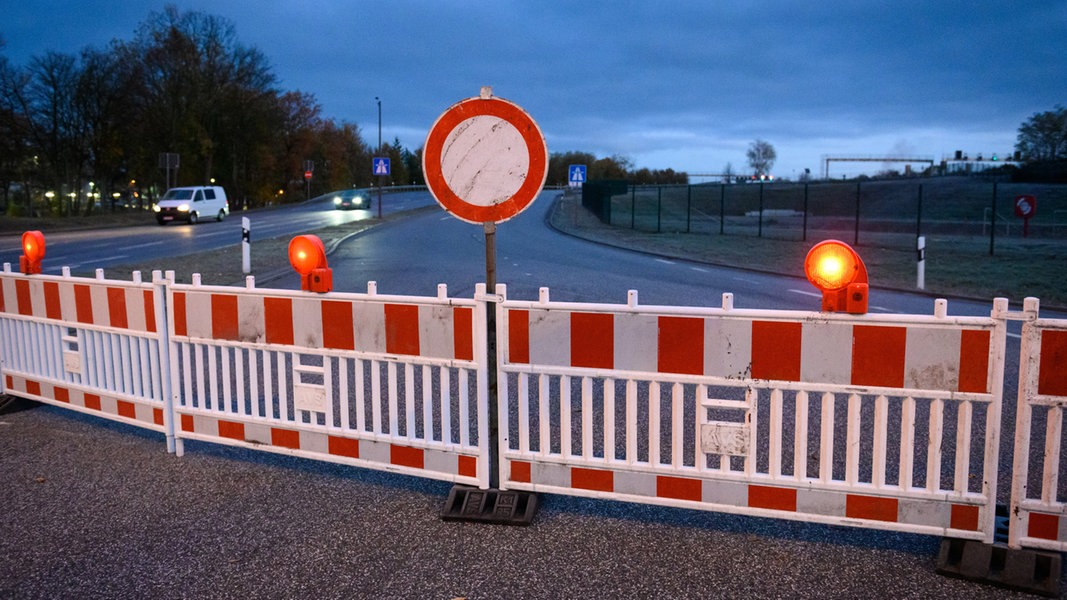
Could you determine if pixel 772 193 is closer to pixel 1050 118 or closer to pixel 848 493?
pixel 1050 118

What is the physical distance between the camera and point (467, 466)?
492cm

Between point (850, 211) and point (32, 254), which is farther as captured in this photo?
point (850, 211)

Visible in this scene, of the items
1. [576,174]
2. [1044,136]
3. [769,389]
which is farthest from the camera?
Answer: [1044,136]

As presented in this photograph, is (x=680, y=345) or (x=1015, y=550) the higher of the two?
(x=680, y=345)

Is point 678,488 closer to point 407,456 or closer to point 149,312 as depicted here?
point 407,456

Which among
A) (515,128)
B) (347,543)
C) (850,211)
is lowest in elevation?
(850,211)

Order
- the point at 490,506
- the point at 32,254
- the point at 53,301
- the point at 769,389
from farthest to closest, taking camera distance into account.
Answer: the point at 32,254, the point at 53,301, the point at 490,506, the point at 769,389

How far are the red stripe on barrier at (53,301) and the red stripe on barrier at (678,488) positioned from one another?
4902mm

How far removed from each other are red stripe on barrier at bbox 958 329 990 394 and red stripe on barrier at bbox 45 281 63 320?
6.26 metres

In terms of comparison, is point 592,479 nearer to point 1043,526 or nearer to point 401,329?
point 401,329

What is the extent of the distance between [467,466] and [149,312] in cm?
266

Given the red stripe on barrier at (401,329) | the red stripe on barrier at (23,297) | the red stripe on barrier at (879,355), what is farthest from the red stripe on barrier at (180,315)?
the red stripe on barrier at (879,355)

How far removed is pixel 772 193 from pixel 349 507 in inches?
3267

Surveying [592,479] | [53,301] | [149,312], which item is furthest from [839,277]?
[53,301]
